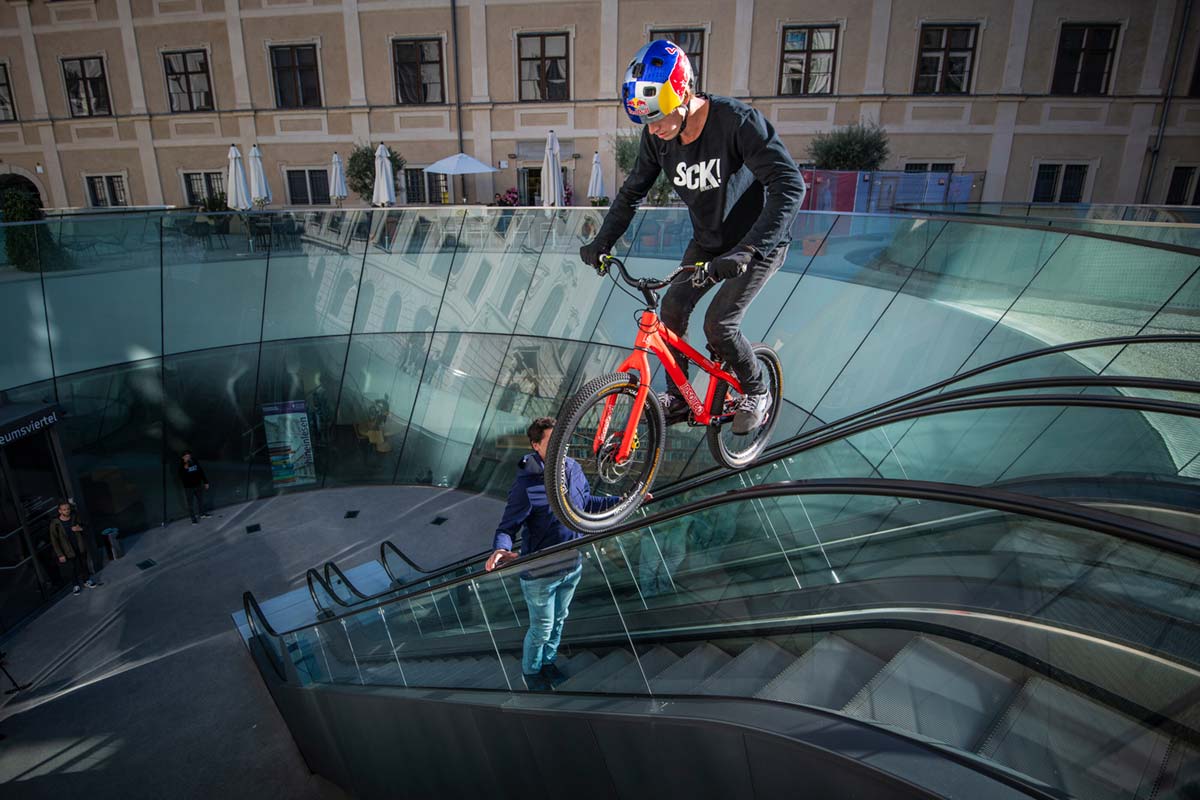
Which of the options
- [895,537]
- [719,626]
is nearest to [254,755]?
[719,626]

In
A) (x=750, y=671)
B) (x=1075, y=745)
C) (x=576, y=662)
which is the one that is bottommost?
(x=576, y=662)

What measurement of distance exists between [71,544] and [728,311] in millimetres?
11378

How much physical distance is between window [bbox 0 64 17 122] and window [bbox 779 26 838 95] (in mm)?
26369

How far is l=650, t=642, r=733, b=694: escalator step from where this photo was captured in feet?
10.4

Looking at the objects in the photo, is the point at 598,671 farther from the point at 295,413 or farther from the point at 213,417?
the point at 213,417

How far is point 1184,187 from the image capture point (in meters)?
19.2

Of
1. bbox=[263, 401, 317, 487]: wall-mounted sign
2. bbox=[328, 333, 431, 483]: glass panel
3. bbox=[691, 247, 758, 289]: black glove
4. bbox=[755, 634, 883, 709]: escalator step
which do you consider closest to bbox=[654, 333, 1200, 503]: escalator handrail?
A: bbox=[755, 634, 883, 709]: escalator step

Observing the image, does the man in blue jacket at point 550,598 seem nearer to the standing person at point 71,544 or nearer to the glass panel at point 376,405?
the standing person at point 71,544

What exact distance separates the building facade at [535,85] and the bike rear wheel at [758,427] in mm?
17822

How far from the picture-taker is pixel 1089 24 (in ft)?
60.1

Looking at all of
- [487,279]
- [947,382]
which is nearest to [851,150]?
[487,279]

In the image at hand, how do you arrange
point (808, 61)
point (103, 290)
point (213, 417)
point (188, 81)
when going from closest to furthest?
point (103, 290) < point (213, 417) < point (808, 61) < point (188, 81)

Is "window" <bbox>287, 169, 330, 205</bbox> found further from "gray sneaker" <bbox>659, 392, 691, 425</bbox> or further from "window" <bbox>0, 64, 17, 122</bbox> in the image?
"gray sneaker" <bbox>659, 392, 691, 425</bbox>

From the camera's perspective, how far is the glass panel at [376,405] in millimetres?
13586
